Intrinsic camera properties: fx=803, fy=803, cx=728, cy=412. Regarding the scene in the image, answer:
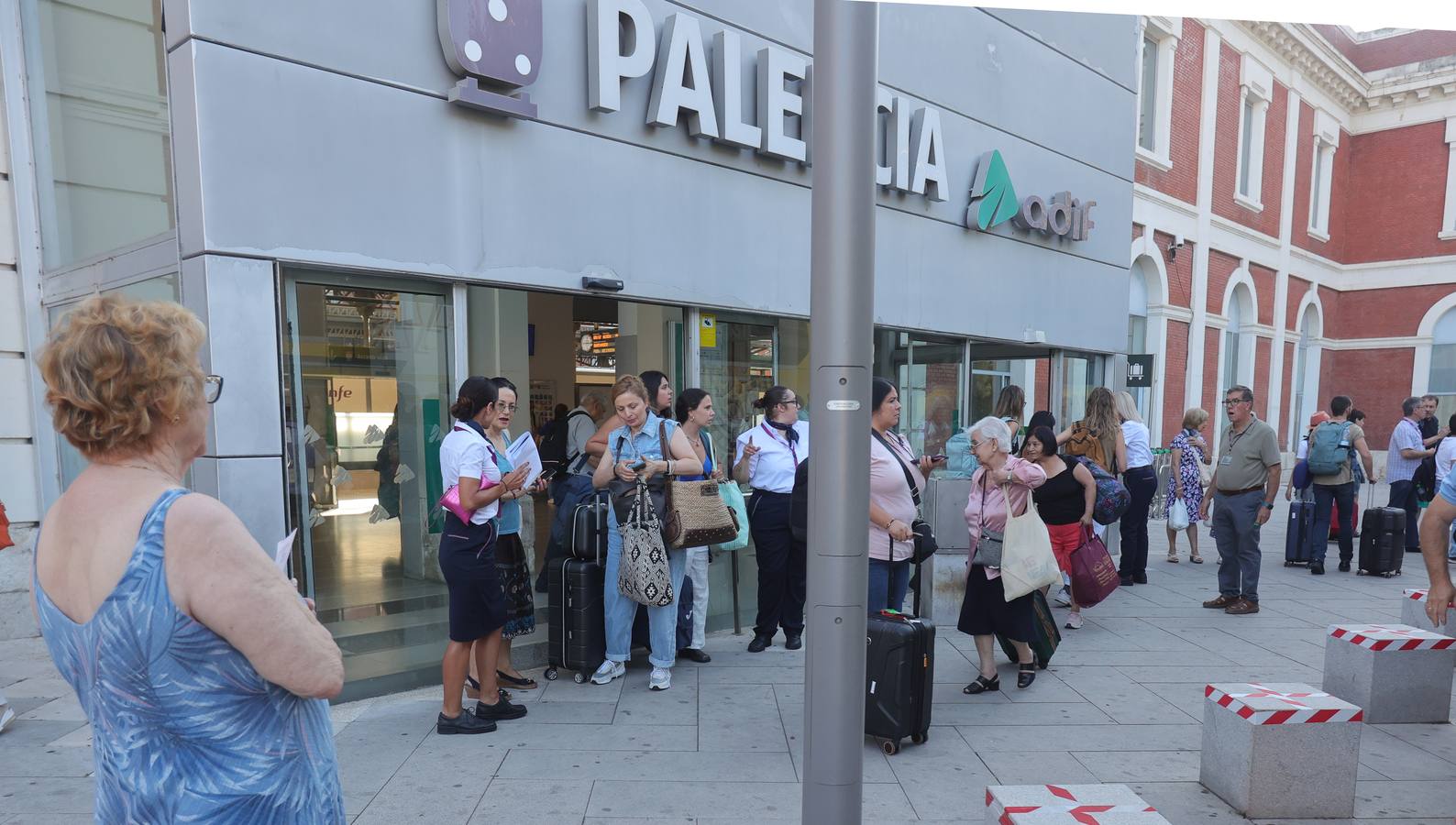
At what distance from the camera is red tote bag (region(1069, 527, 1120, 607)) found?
613 centimetres

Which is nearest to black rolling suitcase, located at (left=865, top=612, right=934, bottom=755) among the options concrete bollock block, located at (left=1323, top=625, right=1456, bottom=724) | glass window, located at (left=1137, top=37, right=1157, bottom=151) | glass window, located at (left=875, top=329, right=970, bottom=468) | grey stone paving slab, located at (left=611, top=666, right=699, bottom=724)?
grey stone paving slab, located at (left=611, top=666, right=699, bottom=724)

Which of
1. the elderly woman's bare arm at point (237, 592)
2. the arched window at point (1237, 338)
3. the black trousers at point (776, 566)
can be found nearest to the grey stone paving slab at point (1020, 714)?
the black trousers at point (776, 566)

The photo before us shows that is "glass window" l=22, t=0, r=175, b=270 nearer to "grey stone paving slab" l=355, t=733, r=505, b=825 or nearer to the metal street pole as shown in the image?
"grey stone paving slab" l=355, t=733, r=505, b=825

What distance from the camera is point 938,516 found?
7469mm

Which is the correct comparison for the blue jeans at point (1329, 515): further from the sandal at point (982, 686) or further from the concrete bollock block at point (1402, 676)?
the sandal at point (982, 686)

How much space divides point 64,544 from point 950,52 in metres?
9.09

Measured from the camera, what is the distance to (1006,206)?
925 cm

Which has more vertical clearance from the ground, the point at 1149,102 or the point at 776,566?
the point at 1149,102

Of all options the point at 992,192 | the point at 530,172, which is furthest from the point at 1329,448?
the point at 530,172

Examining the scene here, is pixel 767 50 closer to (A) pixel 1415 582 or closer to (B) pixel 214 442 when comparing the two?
(B) pixel 214 442

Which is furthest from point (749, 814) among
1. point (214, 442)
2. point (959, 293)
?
point (959, 293)

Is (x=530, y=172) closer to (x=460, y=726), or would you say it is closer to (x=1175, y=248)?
(x=460, y=726)

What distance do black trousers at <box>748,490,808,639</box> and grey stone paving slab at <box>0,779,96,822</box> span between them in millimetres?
4060

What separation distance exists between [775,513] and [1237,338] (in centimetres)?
2123
